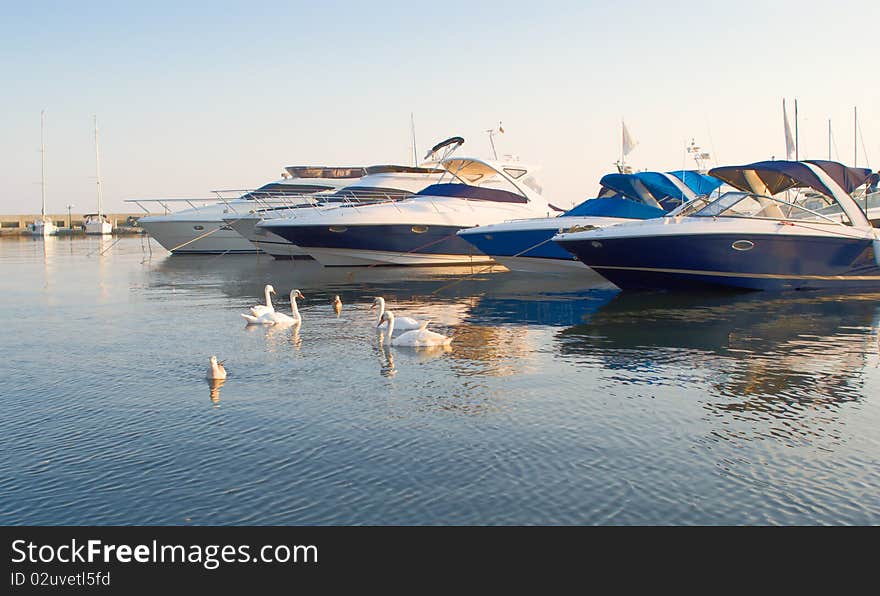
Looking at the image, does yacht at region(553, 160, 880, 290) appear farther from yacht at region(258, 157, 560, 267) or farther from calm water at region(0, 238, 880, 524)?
yacht at region(258, 157, 560, 267)

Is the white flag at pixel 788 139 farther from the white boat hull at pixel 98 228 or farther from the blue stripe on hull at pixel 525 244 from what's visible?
the white boat hull at pixel 98 228

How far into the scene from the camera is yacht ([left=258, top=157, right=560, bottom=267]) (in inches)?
1192

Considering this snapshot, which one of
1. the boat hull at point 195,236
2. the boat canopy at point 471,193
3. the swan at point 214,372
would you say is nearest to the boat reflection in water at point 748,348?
the swan at point 214,372

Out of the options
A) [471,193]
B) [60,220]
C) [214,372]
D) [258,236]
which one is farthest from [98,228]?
[214,372]

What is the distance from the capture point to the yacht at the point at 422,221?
3028 centimetres

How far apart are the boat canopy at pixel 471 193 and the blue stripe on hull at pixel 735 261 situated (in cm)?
1180

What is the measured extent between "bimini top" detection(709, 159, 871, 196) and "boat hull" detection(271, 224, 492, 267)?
37.3ft

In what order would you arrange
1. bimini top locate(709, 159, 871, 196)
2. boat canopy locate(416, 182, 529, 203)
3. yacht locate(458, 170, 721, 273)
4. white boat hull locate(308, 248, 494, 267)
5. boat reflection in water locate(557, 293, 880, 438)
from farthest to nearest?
boat canopy locate(416, 182, 529, 203) < white boat hull locate(308, 248, 494, 267) < yacht locate(458, 170, 721, 273) < bimini top locate(709, 159, 871, 196) < boat reflection in water locate(557, 293, 880, 438)

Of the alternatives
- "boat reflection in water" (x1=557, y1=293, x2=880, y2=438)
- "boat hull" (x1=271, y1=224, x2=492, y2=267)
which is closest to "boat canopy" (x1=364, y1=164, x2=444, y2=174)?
"boat hull" (x1=271, y1=224, x2=492, y2=267)

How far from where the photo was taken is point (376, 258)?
31.0 meters

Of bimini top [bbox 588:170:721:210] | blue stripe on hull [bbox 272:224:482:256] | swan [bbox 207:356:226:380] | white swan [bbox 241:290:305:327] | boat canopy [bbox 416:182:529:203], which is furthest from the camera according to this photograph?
boat canopy [bbox 416:182:529:203]

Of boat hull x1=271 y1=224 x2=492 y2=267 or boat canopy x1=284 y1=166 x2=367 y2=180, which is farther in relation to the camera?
boat canopy x1=284 y1=166 x2=367 y2=180

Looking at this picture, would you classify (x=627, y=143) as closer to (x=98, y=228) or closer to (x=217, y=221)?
(x=217, y=221)
